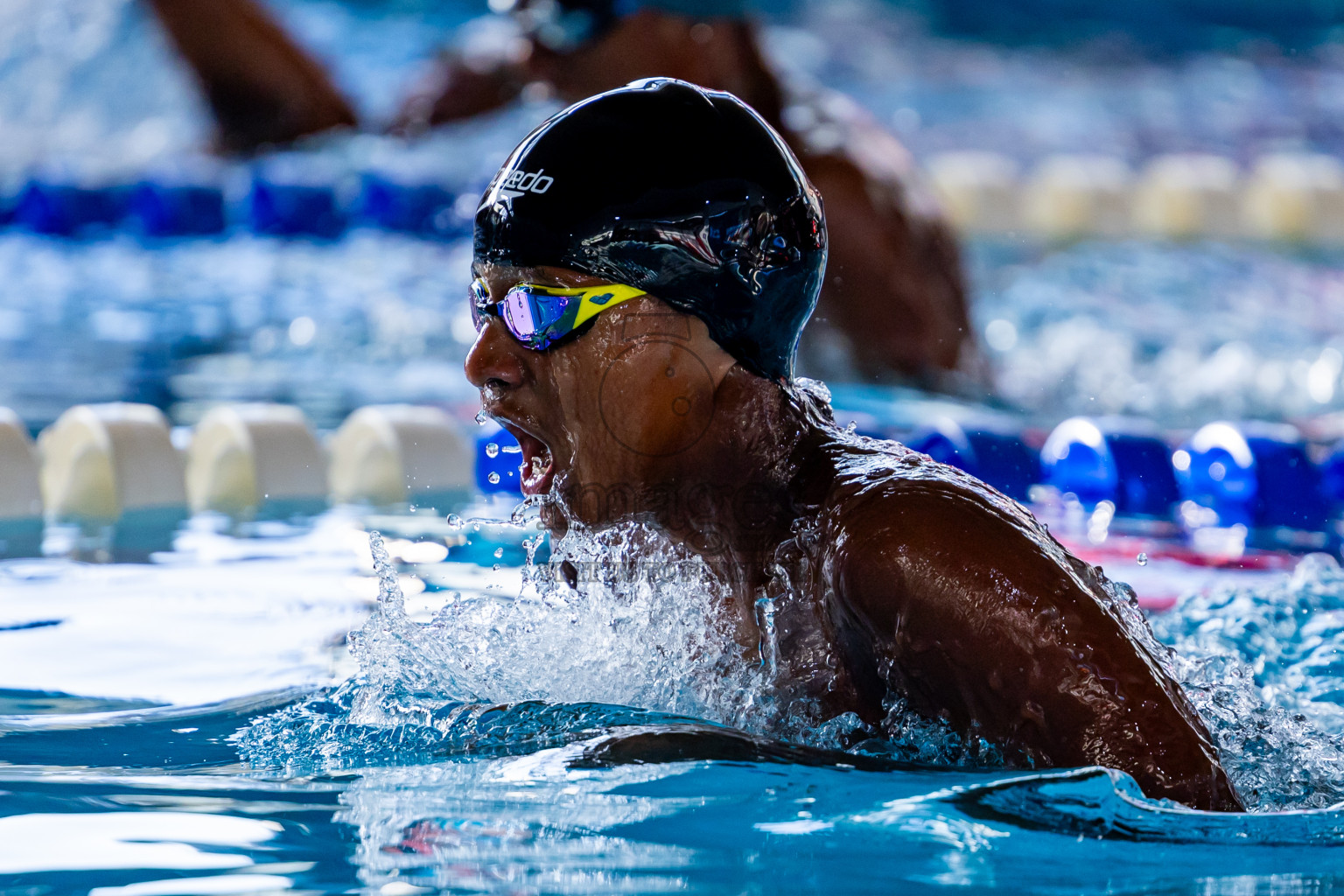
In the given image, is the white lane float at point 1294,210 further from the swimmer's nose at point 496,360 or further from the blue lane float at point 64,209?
the swimmer's nose at point 496,360

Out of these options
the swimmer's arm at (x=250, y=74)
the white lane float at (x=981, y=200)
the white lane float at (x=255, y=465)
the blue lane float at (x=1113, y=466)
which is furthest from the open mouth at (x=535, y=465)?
the white lane float at (x=981, y=200)

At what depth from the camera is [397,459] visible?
14.1 ft

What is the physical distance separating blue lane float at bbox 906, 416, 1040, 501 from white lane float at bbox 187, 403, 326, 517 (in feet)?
5.74

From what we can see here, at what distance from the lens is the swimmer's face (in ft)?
5.37

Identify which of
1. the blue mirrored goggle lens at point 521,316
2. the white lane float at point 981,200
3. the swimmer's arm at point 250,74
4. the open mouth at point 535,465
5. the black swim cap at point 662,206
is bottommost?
the open mouth at point 535,465

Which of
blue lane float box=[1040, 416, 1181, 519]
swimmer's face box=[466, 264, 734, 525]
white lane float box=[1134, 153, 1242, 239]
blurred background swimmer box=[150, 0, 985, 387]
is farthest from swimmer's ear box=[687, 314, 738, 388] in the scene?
white lane float box=[1134, 153, 1242, 239]

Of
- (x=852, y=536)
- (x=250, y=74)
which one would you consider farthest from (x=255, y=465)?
(x=250, y=74)

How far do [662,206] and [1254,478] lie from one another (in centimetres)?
322

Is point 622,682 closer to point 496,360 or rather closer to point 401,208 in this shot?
point 496,360

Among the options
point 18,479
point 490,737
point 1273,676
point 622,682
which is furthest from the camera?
point 18,479

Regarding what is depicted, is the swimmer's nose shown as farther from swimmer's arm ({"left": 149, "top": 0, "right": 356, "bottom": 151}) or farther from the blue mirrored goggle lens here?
swimmer's arm ({"left": 149, "top": 0, "right": 356, "bottom": 151})

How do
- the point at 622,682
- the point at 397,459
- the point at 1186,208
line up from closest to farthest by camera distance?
the point at 622,682
the point at 397,459
the point at 1186,208

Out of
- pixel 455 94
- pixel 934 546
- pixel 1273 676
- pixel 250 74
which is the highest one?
pixel 250 74

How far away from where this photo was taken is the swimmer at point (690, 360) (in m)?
1.62
